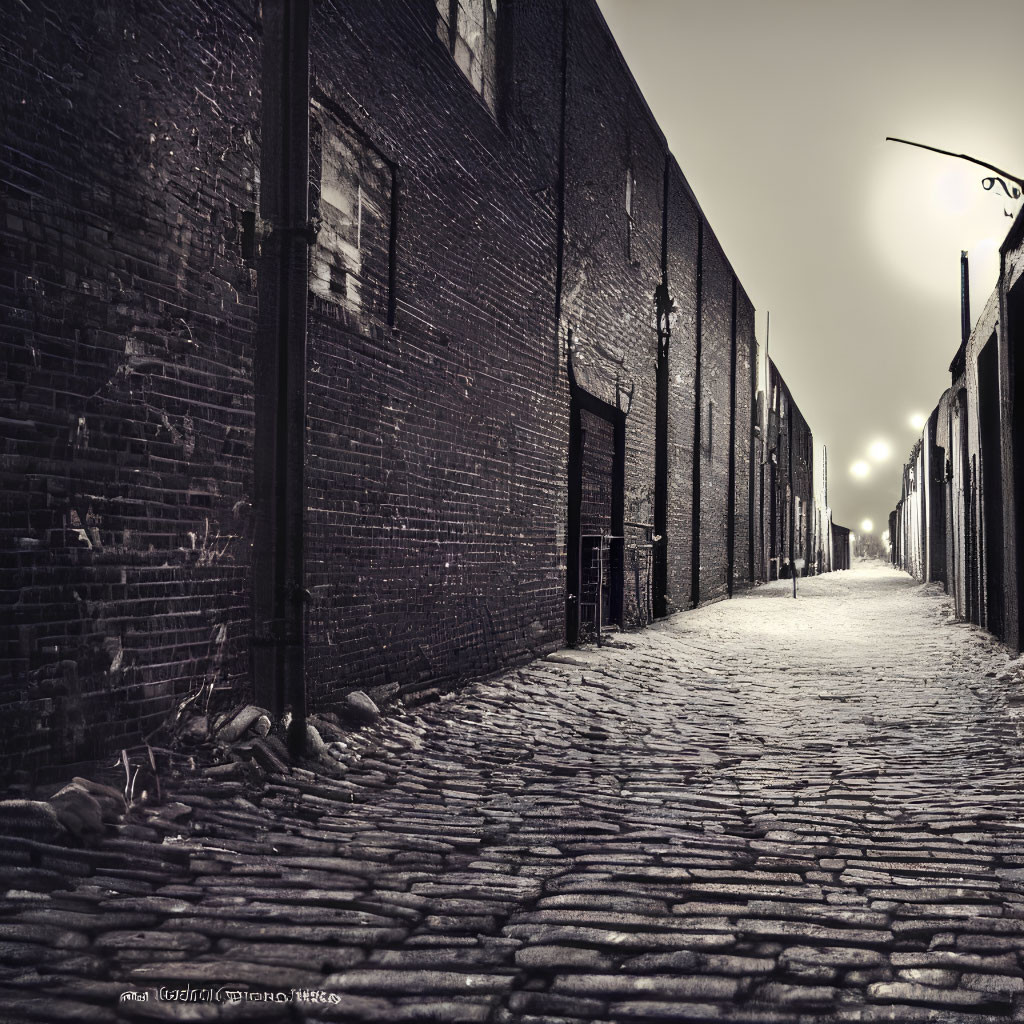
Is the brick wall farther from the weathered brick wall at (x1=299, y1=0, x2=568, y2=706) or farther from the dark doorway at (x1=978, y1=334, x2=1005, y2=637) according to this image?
the dark doorway at (x1=978, y1=334, x2=1005, y2=637)

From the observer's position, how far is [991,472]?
11820 mm

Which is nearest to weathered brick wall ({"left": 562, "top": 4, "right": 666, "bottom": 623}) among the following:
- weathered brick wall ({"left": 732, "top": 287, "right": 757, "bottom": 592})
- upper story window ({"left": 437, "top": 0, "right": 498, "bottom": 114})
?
upper story window ({"left": 437, "top": 0, "right": 498, "bottom": 114})

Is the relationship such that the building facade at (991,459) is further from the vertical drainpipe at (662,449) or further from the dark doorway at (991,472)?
the vertical drainpipe at (662,449)

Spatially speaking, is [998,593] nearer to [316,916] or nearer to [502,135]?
[502,135]

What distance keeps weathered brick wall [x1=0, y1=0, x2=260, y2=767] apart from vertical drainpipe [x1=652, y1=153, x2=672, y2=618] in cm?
1106

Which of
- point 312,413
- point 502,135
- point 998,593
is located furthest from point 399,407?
point 998,593

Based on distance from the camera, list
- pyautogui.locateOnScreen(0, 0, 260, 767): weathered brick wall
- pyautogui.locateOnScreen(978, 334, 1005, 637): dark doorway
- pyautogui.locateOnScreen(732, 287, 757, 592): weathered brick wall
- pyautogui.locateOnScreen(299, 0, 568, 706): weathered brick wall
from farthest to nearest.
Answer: pyautogui.locateOnScreen(732, 287, 757, 592): weathered brick wall → pyautogui.locateOnScreen(978, 334, 1005, 637): dark doorway → pyautogui.locateOnScreen(299, 0, 568, 706): weathered brick wall → pyautogui.locateOnScreen(0, 0, 260, 767): weathered brick wall

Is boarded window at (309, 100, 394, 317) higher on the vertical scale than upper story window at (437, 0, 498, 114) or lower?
lower

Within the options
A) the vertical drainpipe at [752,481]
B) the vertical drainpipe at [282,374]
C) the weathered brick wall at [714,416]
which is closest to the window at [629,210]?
the weathered brick wall at [714,416]

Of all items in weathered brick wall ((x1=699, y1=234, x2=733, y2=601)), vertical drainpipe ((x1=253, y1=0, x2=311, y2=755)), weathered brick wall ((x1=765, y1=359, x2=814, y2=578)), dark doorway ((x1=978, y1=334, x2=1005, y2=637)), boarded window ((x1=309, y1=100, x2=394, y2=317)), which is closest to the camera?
vertical drainpipe ((x1=253, y1=0, x2=311, y2=755))

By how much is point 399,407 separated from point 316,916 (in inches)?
178

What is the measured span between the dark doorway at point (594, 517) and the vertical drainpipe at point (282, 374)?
6.15 metres

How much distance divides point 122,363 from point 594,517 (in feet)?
27.7

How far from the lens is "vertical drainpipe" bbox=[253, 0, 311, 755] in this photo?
5.52m
